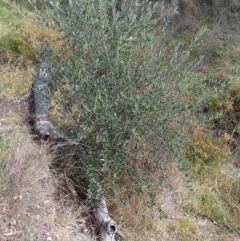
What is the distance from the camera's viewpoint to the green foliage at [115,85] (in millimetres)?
3596

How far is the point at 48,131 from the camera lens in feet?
13.6

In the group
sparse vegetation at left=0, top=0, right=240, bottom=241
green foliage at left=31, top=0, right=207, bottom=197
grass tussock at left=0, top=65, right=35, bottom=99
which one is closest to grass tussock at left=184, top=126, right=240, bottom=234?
sparse vegetation at left=0, top=0, right=240, bottom=241

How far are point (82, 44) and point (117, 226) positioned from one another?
175 cm

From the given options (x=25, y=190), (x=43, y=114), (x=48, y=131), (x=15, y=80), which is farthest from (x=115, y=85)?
(x=15, y=80)

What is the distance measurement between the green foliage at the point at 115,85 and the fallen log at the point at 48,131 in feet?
0.56

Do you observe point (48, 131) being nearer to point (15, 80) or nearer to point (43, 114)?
point (43, 114)

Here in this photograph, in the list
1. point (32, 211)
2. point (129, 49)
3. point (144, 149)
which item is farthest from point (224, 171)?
point (32, 211)

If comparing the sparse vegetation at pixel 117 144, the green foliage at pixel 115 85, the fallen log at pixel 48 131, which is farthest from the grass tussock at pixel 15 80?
the green foliage at pixel 115 85

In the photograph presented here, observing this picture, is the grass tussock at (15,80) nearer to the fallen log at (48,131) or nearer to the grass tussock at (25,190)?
the fallen log at (48,131)

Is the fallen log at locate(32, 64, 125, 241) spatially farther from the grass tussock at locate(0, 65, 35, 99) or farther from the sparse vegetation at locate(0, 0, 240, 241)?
the grass tussock at locate(0, 65, 35, 99)

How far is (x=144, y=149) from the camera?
3941 millimetres

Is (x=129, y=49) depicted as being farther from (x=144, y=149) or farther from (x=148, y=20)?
(x=144, y=149)

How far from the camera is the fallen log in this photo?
3471 millimetres

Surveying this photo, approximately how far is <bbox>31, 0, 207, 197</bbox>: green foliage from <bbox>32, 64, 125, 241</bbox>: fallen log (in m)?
0.17
